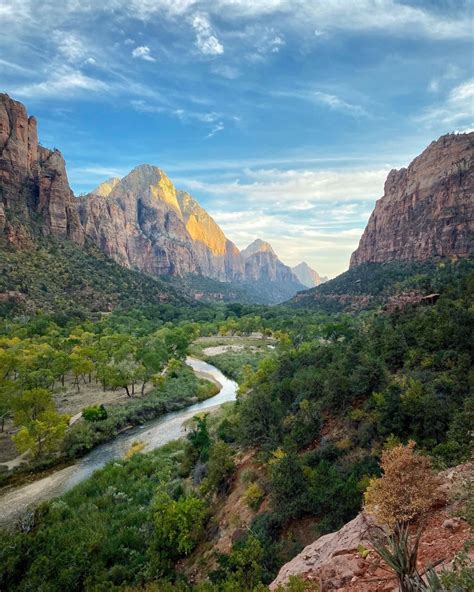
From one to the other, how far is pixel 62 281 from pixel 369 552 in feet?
301

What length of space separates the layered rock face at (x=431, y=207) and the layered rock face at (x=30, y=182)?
11143 cm

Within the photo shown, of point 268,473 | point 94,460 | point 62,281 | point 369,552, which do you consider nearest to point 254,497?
point 268,473

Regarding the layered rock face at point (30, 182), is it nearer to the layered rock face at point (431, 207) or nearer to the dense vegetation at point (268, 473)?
the dense vegetation at point (268, 473)

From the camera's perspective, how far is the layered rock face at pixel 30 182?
9525cm

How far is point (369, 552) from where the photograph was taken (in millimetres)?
8336

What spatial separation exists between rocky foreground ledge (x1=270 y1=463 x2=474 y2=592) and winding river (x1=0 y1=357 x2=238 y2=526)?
18.5 meters

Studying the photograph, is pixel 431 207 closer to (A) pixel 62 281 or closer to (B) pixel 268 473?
(A) pixel 62 281

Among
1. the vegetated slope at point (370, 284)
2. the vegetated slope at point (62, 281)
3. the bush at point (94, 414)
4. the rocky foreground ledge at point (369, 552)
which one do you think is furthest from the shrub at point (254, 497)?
the vegetated slope at point (370, 284)

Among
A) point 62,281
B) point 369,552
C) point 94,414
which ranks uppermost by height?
point 62,281

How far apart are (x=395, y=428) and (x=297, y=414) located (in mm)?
7136

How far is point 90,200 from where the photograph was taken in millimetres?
172500

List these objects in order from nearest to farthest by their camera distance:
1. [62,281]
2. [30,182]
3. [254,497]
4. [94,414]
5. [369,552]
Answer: [369,552], [254,497], [94,414], [62,281], [30,182]

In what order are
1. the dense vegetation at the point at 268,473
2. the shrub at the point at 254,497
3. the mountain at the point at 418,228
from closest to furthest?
the dense vegetation at the point at 268,473 < the shrub at the point at 254,497 < the mountain at the point at 418,228

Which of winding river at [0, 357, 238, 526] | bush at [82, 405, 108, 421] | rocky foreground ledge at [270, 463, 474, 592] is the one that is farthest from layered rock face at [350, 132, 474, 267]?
rocky foreground ledge at [270, 463, 474, 592]
